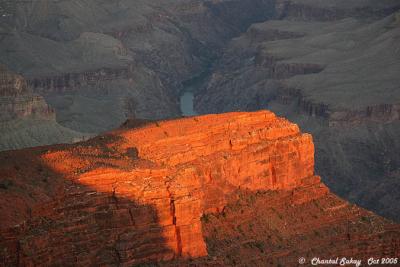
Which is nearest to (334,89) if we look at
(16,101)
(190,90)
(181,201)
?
(16,101)

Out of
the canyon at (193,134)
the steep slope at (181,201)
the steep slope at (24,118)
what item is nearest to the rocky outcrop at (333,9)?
the canyon at (193,134)

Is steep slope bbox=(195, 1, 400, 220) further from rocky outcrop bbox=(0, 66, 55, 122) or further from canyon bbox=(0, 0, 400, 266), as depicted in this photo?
rocky outcrop bbox=(0, 66, 55, 122)

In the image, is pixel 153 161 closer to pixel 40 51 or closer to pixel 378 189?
pixel 378 189

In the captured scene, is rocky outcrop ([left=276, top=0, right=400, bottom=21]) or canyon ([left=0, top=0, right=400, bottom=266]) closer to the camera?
canyon ([left=0, top=0, right=400, bottom=266])

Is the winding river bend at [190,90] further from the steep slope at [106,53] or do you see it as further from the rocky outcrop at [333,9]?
the rocky outcrop at [333,9]

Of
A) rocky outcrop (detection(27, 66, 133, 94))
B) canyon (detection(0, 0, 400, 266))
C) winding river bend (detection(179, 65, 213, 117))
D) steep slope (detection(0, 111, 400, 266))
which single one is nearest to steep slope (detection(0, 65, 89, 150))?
canyon (detection(0, 0, 400, 266))

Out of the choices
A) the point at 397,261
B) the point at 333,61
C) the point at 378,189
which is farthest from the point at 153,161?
the point at 333,61

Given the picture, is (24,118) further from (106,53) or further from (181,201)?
(181,201)
